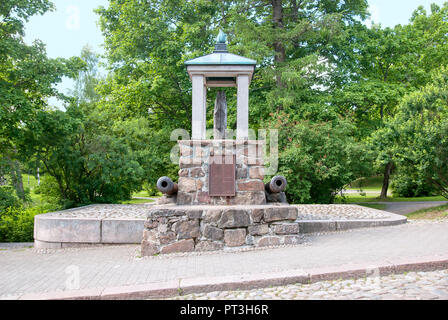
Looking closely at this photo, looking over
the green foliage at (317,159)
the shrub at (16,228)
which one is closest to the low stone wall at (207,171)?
the shrub at (16,228)

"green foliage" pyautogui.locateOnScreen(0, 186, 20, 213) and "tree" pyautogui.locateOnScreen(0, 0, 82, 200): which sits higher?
"tree" pyautogui.locateOnScreen(0, 0, 82, 200)

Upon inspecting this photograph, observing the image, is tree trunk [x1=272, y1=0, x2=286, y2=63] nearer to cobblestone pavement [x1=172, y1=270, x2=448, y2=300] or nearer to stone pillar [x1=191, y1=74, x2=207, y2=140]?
stone pillar [x1=191, y1=74, x2=207, y2=140]

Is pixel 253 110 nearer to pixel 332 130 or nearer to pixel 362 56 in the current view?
pixel 332 130

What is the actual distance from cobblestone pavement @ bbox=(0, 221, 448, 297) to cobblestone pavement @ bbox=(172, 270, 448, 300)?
523mm

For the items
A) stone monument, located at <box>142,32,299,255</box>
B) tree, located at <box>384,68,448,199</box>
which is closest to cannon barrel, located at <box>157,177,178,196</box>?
stone monument, located at <box>142,32,299,255</box>

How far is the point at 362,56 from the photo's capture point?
720 inches

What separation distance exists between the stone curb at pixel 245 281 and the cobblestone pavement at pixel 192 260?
0.76 feet

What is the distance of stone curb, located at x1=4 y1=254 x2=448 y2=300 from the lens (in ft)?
Answer: 14.5

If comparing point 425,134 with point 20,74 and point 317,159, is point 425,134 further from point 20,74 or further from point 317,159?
point 20,74

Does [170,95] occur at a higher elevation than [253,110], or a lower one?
higher

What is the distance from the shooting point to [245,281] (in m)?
4.59
